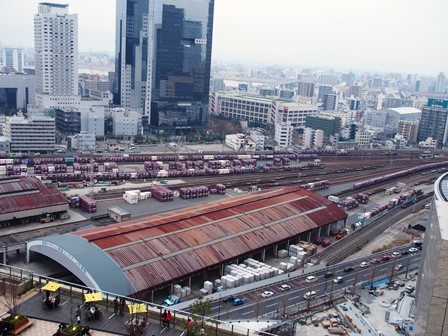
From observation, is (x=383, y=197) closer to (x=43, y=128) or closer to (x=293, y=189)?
(x=293, y=189)

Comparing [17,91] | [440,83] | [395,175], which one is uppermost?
[440,83]

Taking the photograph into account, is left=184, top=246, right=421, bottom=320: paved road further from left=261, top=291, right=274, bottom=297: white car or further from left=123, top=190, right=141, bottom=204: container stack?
left=123, top=190, right=141, bottom=204: container stack

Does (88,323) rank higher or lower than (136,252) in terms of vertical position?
higher

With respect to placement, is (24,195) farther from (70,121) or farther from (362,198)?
(70,121)

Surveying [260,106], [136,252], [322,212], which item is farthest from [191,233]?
[260,106]

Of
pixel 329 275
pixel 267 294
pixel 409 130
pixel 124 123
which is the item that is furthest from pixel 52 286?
pixel 409 130

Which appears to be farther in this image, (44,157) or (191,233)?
(44,157)
